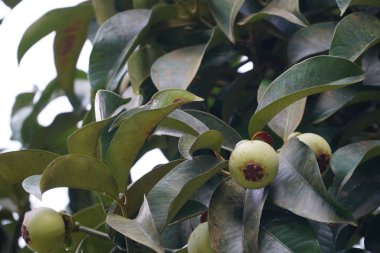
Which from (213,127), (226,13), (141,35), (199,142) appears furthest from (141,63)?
(199,142)

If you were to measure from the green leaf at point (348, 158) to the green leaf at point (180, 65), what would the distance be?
0.28 meters

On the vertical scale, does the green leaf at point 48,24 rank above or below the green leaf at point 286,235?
above

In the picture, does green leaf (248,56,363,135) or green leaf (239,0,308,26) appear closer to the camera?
green leaf (248,56,363,135)

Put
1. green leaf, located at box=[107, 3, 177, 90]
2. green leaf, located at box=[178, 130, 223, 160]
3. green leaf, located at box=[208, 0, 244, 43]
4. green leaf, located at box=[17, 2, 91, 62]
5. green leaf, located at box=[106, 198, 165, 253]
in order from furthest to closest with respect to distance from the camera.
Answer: green leaf, located at box=[17, 2, 91, 62] → green leaf, located at box=[107, 3, 177, 90] → green leaf, located at box=[208, 0, 244, 43] → green leaf, located at box=[178, 130, 223, 160] → green leaf, located at box=[106, 198, 165, 253]

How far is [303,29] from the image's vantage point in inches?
46.8

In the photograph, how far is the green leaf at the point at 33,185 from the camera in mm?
929

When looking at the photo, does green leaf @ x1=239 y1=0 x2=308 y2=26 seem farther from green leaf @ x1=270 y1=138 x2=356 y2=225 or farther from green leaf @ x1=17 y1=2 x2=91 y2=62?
green leaf @ x1=17 y1=2 x2=91 y2=62

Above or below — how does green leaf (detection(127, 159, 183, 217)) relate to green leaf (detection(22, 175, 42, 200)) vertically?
below

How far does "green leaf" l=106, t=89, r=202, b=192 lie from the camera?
0.92m

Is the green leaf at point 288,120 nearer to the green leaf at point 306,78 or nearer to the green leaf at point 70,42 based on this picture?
the green leaf at point 306,78

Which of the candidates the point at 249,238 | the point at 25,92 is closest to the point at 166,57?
the point at 249,238

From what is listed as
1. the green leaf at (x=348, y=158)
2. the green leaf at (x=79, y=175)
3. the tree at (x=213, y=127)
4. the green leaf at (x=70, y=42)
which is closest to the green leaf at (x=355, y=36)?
the tree at (x=213, y=127)

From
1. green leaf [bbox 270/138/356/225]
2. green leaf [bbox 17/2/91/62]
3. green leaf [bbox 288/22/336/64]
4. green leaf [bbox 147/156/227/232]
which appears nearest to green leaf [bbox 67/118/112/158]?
green leaf [bbox 147/156/227/232]

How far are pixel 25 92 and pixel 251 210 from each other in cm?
100
